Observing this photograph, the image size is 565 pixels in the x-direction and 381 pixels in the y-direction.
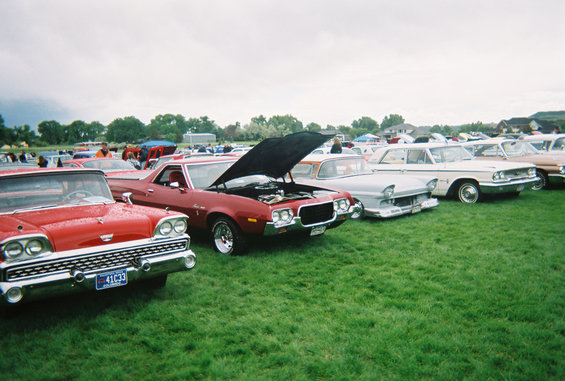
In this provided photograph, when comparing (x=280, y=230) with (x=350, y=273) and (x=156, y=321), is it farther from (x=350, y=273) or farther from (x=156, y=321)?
(x=156, y=321)

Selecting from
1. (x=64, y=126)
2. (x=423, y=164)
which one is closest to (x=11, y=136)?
(x=64, y=126)

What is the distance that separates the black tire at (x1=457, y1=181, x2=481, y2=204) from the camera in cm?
967

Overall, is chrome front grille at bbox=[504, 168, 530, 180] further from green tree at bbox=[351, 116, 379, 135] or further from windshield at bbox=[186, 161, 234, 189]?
green tree at bbox=[351, 116, 379, 135]

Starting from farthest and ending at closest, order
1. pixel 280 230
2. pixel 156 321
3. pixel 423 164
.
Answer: pixel 423 164 → pixel 280 230 → pixel 156 321

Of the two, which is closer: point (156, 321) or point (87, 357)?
point (87, 357)

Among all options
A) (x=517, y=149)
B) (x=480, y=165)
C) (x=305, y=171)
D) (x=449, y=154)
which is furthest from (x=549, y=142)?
(x=305, y=171)

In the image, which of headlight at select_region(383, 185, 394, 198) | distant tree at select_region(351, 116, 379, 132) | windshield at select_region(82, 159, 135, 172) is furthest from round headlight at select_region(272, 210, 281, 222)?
distant tree at select_region(351, 116, 379, 132)

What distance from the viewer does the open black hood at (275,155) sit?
5.63 metres

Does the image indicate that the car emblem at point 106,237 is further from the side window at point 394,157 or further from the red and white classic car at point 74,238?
the side window at point 394,157

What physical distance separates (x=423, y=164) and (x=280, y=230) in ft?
21.7

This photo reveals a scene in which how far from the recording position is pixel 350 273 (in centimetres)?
491

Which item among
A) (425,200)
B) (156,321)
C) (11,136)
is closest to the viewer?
(156,321)

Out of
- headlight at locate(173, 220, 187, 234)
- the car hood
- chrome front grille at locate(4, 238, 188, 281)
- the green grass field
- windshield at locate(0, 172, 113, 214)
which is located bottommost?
the green grass field

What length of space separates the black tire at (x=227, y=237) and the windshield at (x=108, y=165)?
6.88m
